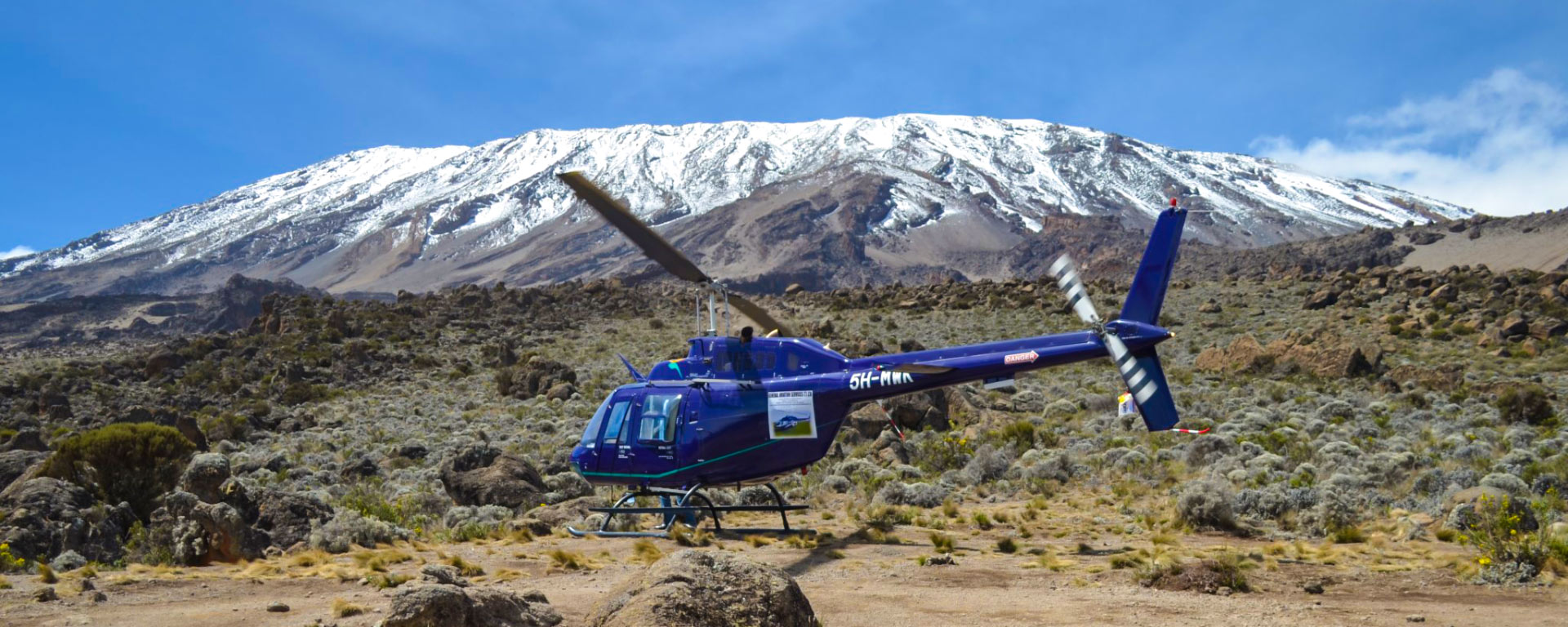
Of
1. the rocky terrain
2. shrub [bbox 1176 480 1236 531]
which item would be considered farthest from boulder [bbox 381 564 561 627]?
shrub [bbox 1176 480 1236 531]

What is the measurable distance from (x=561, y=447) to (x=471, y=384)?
1894 centimetres

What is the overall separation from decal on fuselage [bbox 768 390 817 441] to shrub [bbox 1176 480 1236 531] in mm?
5054

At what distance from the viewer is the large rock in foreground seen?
6945mm

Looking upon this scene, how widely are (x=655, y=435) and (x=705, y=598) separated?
312 inches

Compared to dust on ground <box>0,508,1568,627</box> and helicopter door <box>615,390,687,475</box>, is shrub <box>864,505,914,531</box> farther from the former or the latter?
helicopter door <box>615,390,687,475</box>

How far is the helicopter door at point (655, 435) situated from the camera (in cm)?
1484

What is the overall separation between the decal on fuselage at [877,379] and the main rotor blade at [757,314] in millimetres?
1741

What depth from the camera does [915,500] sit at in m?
17.8

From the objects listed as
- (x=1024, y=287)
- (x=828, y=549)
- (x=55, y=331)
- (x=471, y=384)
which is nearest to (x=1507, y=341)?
(x=1024, y=287)

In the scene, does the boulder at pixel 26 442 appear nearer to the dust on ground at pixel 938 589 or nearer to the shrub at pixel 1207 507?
the dust on ground at pixel 938 589

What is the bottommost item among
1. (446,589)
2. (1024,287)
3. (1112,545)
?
(1112,545)

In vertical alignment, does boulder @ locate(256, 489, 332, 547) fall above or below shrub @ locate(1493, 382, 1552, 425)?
above

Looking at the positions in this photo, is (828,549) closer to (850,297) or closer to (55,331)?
(850,297)

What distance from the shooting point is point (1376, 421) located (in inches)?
924
